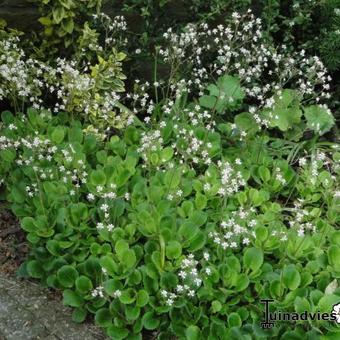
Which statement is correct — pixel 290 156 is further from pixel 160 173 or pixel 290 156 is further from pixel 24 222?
pixel 24 222

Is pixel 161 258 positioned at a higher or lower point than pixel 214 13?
lower

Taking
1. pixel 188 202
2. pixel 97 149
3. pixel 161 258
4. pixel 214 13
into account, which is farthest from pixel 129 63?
pixel 161 258

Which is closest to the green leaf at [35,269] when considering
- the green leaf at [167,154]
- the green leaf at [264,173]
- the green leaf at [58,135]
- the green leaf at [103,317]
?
the green leaf at [103,317]

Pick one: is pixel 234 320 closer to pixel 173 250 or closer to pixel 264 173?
pixel 173 250

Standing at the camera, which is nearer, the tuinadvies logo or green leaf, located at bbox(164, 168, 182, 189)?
the tuinadvies logo

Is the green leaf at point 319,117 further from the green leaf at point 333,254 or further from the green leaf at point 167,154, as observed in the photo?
the green leaf at point 333,254

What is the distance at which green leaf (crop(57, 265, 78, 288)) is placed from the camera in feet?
10.7

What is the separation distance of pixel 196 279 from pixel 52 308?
866mm

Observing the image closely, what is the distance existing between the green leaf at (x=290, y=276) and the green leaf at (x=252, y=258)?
15 centimetres

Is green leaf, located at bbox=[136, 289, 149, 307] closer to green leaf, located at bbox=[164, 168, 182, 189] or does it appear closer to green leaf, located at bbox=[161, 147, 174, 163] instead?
green leaf, located at bbox=[164, 168, 182, 189]

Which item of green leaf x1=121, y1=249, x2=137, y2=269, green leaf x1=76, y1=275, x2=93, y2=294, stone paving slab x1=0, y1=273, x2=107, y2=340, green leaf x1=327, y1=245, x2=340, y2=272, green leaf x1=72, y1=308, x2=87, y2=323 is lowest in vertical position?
stone paving slab x1=0, y1=273, x2=107, y2=340

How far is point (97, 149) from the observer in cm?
405

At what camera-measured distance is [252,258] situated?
3219 mm

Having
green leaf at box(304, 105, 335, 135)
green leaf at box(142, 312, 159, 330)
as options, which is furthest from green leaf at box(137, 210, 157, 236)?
green leaf at box(304, 105, 335, 135)
